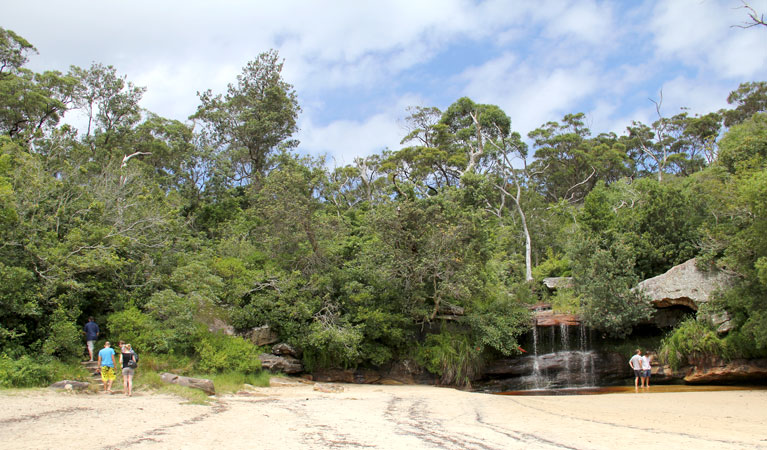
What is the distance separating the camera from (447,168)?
39719mm

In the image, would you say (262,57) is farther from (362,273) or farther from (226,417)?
(226,417)

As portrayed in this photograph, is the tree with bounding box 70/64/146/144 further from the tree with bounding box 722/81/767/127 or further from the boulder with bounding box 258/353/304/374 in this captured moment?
the tree with bounding box 722/81/767/127

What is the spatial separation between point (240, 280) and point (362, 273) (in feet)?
17.5

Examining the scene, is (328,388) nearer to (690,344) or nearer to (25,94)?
(690,344)

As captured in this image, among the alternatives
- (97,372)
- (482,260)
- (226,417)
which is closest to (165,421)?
(226,417)

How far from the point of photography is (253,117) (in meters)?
37.6

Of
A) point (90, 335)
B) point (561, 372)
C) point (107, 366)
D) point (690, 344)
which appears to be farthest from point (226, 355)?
point (690, 344)

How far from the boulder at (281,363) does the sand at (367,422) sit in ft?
10.6

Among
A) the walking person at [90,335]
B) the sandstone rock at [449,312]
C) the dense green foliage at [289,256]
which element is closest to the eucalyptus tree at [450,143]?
the dense green foliage at [289,256]

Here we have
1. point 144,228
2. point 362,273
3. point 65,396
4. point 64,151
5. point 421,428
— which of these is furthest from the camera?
point 64,151

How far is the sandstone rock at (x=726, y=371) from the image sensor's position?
58.3 feet

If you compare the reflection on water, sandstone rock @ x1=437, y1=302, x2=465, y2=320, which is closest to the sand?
the reflection on water

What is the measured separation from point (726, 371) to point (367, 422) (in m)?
15.4

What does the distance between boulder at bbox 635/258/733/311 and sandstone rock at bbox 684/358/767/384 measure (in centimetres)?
254
